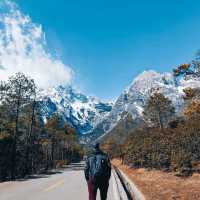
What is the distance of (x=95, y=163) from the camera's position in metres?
8.66

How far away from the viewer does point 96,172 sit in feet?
28.0

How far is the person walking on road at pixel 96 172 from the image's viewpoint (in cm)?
859

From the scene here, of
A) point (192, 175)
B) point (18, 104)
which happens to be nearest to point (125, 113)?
point (18, 104)

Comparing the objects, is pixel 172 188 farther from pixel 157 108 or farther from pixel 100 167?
pixel 157 108

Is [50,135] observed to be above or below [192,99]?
above

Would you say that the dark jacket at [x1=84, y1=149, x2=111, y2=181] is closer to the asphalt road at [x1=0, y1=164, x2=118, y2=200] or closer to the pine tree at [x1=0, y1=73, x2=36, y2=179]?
the asphalt road at [x1=0, y1=164, x2=118, y2=200]

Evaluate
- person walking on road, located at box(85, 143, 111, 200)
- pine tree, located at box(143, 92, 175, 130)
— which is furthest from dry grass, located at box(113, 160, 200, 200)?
pine tree, located at box(143, 92, 175, 130)

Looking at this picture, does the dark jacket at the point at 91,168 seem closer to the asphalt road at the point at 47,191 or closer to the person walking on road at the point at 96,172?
the person walking on road at the point at 96,172

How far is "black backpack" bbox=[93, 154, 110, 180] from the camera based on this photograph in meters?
8.56

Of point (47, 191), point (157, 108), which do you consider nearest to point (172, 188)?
point (47, 191)

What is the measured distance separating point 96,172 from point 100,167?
0.17m

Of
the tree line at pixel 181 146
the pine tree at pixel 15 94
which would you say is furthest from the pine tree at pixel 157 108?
the pine tree at pixel 15 94

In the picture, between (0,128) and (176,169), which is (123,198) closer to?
(176,169)

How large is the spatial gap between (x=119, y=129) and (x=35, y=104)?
6624 centimetres
